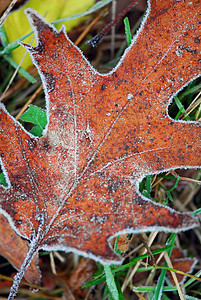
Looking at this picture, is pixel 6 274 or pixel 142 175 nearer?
pixel 142 175

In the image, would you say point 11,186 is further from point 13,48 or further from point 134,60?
point 13,48

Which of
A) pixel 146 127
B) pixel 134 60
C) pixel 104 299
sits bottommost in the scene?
pixel 104 299

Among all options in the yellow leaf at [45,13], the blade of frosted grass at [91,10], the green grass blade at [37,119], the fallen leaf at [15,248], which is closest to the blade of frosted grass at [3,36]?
the yellow leaf at [45,13]

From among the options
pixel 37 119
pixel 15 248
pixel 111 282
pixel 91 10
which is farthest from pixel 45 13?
pixel 111 282

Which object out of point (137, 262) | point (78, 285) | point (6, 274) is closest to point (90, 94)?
point (137, 262)

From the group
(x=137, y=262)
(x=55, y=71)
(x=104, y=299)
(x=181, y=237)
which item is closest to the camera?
(x=55, y=71)

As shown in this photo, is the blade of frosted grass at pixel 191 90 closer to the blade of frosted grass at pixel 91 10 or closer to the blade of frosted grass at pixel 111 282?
the blade of frosted grass at pixel 91 10

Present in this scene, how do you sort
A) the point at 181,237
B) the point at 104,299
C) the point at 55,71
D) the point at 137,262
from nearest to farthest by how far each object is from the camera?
the point at 55,71
the point at 137,262
the point at 104,299
the point at 181,237
